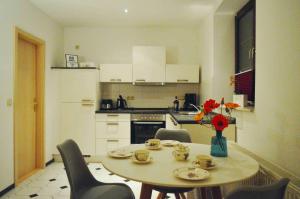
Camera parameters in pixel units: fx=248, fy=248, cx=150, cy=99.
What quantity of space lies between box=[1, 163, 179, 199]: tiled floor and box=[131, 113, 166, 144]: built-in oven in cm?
84

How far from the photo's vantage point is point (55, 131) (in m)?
4.25

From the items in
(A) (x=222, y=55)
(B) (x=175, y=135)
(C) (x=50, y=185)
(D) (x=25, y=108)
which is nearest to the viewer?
(B) (x=175, y=135)

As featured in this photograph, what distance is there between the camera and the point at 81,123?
4.32 m

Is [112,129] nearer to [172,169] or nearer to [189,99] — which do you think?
[189,99]

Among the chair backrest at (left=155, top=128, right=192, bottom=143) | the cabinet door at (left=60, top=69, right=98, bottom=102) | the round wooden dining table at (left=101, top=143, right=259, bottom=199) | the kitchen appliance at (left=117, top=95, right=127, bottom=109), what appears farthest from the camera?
the kitchen appliance at (left=117, top=95, right=127, bottom=109)

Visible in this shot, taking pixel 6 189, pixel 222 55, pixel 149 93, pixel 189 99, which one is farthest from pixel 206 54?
pixel 6 189

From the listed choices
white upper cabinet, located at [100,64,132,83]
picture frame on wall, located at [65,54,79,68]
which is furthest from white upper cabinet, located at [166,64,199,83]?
picture frame on wall, located at [65,54,79,68]

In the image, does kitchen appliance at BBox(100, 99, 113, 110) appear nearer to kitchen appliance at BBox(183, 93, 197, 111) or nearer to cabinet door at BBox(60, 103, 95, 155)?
cabinet door at BBox(60, 103, 95, 155)

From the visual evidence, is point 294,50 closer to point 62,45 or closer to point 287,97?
point 287,97

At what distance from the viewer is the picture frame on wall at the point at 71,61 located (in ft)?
14.7

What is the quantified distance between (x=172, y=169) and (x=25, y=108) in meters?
2.86

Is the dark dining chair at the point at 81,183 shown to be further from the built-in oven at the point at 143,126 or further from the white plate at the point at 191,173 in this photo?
the built-in oven at the point at 143,126

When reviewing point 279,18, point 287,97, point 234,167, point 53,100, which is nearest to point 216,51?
point 279,18

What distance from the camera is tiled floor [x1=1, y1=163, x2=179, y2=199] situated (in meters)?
2.86
